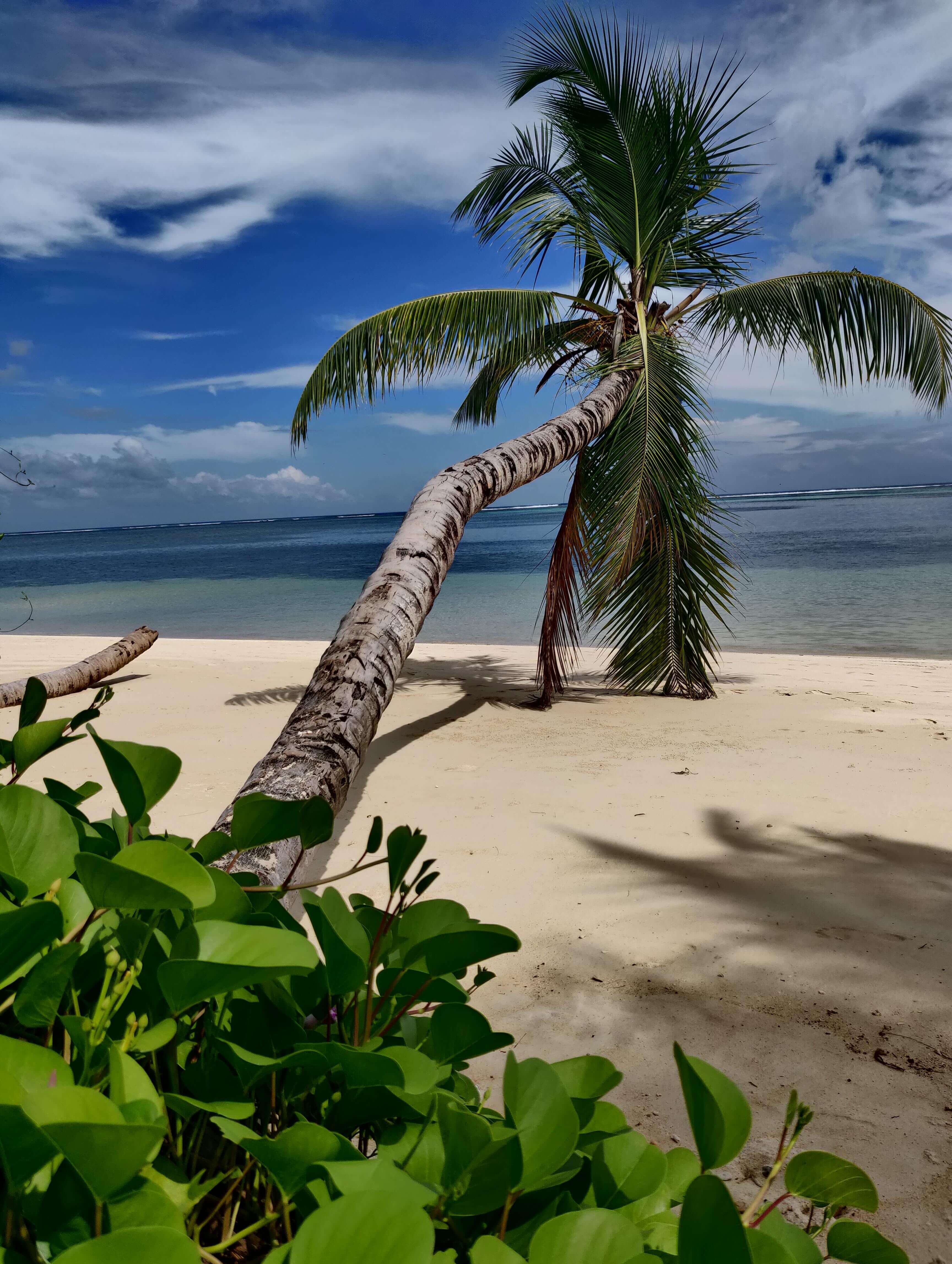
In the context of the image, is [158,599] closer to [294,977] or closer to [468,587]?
[468,587]

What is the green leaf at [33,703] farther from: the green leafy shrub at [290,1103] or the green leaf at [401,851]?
the green leaf at [401,851]

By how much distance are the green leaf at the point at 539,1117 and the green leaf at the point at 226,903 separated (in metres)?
0.21

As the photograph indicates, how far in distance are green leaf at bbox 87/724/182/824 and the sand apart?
1.39 meters

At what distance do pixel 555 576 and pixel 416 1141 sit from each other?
5.61 m

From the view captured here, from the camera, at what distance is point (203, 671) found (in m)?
7.53

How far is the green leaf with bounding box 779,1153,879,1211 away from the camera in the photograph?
49cm

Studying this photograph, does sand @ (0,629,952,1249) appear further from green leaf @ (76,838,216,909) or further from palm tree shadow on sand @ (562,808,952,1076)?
green leaf @ (76,838,216,909)

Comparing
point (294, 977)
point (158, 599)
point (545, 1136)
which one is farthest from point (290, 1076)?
point (158, 599)

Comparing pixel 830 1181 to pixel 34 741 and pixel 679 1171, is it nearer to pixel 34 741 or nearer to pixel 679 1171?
pixel 679 1171

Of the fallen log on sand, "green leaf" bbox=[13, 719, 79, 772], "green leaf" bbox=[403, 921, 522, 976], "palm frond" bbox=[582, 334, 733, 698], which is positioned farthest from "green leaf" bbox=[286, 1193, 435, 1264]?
the fallen log on sand

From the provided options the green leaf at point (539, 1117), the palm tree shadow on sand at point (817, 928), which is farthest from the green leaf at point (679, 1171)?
the palm tree shadow on sand at point (817, 928)

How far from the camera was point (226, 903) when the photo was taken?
0.55m

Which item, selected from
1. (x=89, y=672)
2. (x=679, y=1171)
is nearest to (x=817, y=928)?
(x=679, y=1171)

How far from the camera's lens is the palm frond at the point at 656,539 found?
5453 mm
